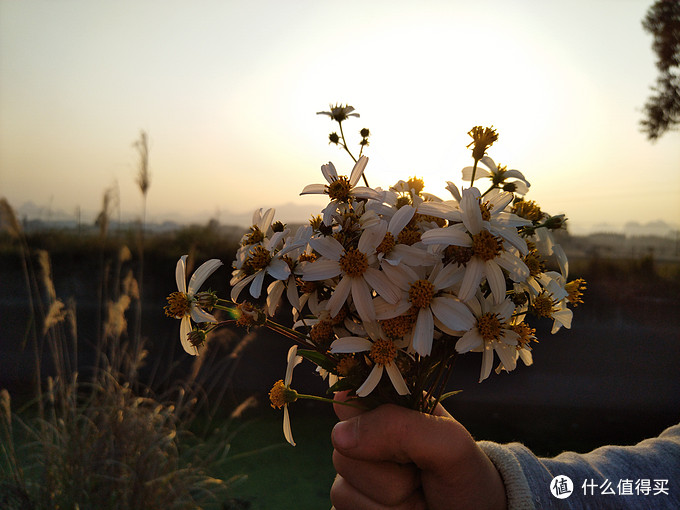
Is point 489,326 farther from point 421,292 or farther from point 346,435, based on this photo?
point 346,435

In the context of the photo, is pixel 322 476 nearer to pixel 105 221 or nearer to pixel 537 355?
pixel 105 221

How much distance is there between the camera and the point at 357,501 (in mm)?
669

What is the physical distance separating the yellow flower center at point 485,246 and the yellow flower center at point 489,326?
0.07 meters

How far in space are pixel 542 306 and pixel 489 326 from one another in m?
0.10

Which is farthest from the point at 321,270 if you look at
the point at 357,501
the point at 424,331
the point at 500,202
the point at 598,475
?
the point at 598,475

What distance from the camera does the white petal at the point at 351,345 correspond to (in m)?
0.56

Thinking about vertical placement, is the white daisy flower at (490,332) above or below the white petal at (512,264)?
below

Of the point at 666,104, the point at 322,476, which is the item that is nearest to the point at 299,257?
the point at 322,476

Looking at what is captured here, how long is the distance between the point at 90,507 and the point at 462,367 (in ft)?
7.40

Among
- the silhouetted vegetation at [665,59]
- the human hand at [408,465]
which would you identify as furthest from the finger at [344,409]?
the silhouetted vegetation at [665,59]

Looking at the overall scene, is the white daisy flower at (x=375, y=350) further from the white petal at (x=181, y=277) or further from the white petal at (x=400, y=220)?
the white petal at (x=181, y=277)

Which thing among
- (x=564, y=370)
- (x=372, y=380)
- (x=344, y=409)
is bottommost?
(x=564, y=370)

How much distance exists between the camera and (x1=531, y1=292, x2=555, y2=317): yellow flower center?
1.99 feet

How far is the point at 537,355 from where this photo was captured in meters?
3.13
